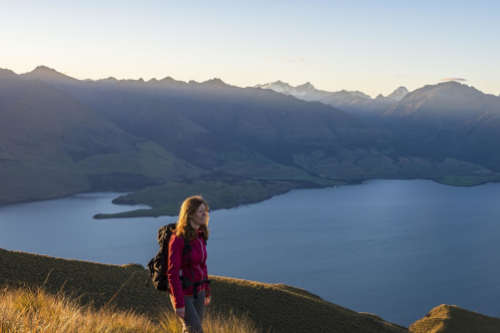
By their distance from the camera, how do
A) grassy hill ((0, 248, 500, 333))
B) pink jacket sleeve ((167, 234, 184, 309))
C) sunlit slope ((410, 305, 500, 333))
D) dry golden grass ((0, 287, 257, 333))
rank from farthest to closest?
sunlit slope ((410, 305, 500, 333))
grassy hill ((0, 248, 500, 333))
pink jacket sleeve ((167, 234, 184, 309))
dry golden grass ((0, 287, 257, 333))

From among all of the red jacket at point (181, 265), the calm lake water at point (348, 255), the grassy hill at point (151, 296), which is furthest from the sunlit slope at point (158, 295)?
the calm lake water at point (348, 255)

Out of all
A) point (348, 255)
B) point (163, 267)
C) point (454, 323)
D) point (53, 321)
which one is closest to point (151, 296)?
point (53, 321)

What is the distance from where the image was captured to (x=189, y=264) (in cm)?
983

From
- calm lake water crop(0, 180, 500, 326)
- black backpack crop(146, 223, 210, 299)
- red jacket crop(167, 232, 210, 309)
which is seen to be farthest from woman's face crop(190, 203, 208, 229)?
calm lake water crop(0, 180, 500, 326)

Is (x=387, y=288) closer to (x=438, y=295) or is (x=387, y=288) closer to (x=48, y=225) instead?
(x=438, y=295)

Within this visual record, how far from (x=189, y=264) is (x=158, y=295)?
16.5 meters

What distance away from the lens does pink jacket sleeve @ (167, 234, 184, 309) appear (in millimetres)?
9523

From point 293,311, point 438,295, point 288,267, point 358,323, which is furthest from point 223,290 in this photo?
point 288,267

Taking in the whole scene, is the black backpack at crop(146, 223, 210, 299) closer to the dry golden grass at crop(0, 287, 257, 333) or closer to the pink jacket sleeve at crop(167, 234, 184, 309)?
the pink jacket sleeve at crop(167, 234, 184, 309)

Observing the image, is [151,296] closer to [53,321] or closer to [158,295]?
[158,295]

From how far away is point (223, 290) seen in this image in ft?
93.4

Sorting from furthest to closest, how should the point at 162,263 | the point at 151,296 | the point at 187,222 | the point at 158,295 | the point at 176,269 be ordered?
the point at 158,295 → the point at 151,296 → the point at 162,263 → the point at 187,222 → the point at 176,269

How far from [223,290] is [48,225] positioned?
18707 centimetres

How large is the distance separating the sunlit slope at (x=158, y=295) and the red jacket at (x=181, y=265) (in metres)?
12.7
